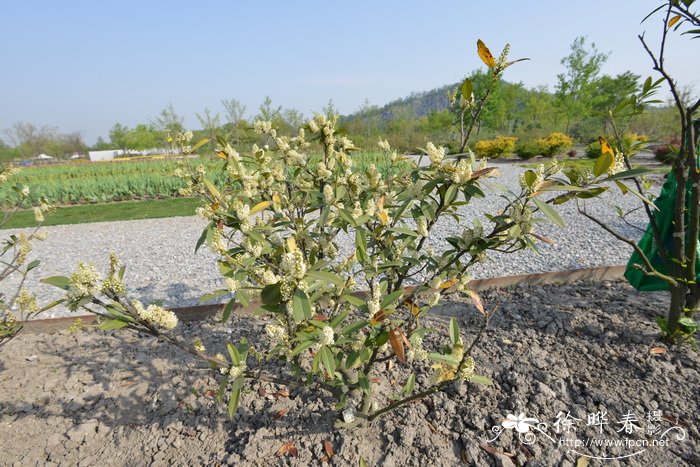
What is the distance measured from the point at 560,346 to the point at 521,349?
25 centimetres

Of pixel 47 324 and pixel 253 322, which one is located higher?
pixel 47 324

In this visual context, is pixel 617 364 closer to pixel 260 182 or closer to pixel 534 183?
pixel 534 183

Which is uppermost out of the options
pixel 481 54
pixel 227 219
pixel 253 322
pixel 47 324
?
pixel 481 54

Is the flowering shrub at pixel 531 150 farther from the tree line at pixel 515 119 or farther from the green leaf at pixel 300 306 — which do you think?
the green leaf at pixel 300 306

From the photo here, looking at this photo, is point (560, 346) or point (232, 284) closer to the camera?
point (232, 284)

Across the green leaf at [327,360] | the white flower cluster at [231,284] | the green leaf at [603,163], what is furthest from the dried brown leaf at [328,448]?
the green leaf at [603,163]

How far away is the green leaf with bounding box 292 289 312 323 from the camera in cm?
97

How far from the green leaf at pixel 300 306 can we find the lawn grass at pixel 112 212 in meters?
6.11

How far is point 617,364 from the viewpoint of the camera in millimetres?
1988

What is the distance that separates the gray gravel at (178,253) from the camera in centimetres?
357

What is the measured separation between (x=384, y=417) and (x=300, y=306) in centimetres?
112

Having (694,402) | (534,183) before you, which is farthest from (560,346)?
(534,183)

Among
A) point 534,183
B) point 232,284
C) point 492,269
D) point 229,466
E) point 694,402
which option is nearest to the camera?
point 534,183

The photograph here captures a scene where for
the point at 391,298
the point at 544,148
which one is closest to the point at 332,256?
the point at 391,298
